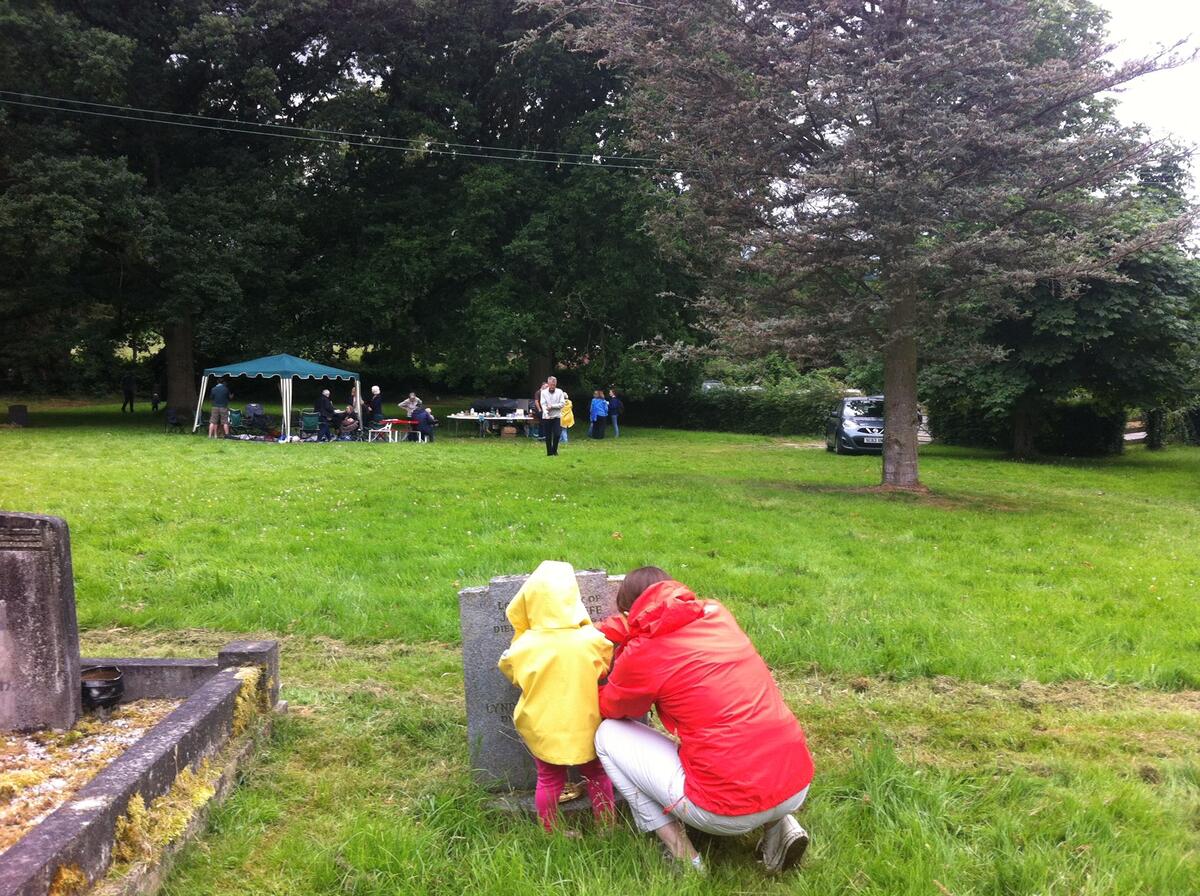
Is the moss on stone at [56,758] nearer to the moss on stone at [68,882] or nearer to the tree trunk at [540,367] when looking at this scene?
the moss on stone at [68,882]

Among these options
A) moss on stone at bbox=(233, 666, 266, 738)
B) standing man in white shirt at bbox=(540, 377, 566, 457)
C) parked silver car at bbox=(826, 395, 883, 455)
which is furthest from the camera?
parked silver car at bbox=(826, 395, 883, 455)

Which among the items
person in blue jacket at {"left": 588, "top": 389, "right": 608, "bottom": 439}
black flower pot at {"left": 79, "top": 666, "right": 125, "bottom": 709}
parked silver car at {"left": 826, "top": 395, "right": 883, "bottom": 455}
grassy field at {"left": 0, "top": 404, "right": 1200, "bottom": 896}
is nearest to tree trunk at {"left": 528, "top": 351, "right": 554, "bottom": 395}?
person in blue jacket at {"left": 588, "top": 389, "right": 608, "bottom": 439}

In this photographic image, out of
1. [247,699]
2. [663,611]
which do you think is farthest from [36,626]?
[663,611]

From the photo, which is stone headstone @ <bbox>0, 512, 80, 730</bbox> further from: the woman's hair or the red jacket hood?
the red jacket hood

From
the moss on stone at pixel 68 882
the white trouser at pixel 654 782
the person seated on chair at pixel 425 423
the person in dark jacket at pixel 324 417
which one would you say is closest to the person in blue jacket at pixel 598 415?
the person seated on chair at pixel 425 423

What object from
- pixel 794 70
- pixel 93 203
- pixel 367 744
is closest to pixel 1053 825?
pixel 367 744

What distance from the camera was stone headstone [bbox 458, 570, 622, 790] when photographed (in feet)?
13.6

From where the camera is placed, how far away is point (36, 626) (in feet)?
13.7

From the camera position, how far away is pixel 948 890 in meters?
3.17

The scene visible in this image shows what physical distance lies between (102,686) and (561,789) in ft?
8.22

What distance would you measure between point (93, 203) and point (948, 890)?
1049 inches

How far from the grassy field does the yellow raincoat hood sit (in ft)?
1.28

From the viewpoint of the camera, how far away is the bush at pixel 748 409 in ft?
110

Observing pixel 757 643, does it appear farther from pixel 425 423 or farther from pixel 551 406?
pixel 425 423
